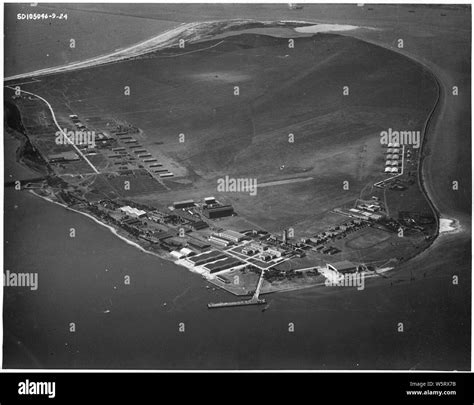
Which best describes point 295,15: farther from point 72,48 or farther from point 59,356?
point 59,356

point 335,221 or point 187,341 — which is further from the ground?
point 335,221

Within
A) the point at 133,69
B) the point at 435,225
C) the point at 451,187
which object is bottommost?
the point at 435,225

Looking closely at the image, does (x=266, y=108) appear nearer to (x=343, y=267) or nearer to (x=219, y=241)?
(x=219, y=241)

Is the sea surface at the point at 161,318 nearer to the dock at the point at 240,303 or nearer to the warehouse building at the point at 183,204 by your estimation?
the dock at the point at 240,303

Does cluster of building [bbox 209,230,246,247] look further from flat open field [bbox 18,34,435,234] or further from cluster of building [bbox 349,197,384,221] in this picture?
cluster of building [bbox 349,197,384,221]

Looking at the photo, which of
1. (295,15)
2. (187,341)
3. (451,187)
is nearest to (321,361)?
(187,341)
